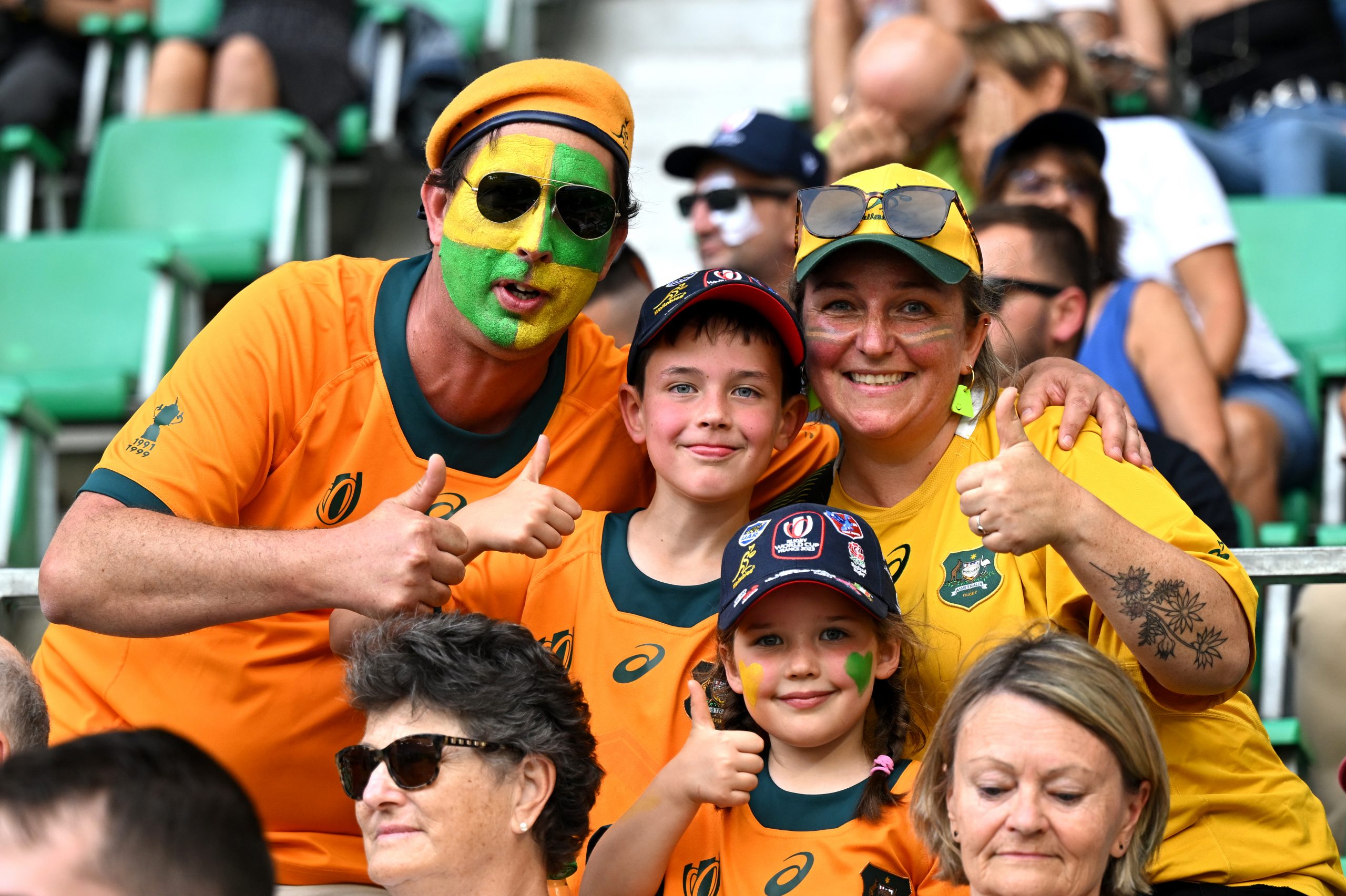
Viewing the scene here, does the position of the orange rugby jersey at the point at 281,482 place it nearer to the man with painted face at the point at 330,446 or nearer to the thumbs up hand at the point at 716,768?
the man with painted face at the point at 330,446

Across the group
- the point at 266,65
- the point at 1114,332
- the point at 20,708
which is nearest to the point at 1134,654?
the point at 20,708

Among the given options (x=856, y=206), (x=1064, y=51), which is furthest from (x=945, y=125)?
(x=856, y=206)

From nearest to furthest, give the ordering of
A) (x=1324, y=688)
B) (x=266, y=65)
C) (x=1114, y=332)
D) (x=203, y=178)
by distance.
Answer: (x=1324, y=688), (x=1114, y=332), (x=203, y=178), (x=266, y=65)

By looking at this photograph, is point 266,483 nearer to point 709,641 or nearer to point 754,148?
point 709,641

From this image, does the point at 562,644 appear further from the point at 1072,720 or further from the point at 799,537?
the point at 1072,720

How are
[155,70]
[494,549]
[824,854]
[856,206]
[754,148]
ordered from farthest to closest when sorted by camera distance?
[155,70]
[754,148]
[856,206]
[494,549]
[824,854]

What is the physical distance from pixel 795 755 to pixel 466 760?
0.53m

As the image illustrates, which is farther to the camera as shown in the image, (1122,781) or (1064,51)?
(1064,51)

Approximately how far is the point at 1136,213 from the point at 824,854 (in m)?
3.25

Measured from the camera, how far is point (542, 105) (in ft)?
9.61

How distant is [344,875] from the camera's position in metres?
2.73

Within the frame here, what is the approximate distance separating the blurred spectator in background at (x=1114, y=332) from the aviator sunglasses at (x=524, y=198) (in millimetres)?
919

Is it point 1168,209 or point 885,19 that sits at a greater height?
point 885,19

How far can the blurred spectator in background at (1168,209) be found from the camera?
4602 millimetres
